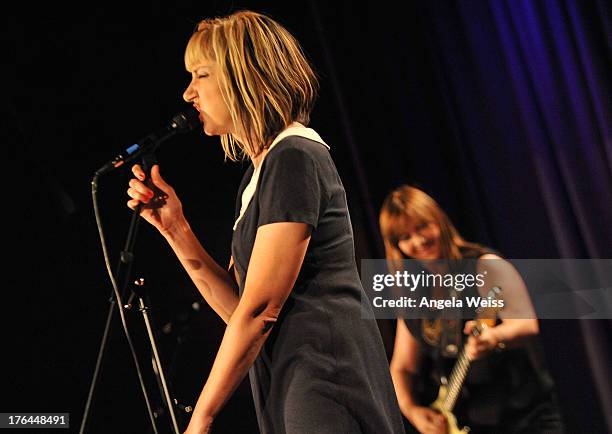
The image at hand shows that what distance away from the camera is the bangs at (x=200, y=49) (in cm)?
125

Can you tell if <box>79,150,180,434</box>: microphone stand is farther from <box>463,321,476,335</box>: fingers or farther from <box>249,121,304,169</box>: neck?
<box>463,321,476,335</box>: fingers

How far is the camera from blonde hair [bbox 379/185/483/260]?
9.00ft

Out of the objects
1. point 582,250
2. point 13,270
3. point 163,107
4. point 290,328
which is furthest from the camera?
point 163,107

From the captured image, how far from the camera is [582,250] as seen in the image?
2475 mm

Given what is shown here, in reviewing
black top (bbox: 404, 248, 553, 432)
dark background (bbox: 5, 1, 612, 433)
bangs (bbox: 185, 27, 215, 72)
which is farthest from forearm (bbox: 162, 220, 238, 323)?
black top (bbox: 404, 248, 553, 432)

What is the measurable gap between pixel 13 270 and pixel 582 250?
7.24ft

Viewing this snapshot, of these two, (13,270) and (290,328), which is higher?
(13,270)

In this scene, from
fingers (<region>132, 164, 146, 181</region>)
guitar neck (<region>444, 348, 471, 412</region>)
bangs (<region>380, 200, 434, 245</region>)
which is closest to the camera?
fingers (<region>132, 164, 146, 181</region>)

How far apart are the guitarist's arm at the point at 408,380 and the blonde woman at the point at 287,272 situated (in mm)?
1633

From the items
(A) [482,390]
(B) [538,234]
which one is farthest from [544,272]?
(A) [482,390]

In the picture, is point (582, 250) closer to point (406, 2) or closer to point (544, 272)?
point (544, 272)

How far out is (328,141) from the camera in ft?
9.86

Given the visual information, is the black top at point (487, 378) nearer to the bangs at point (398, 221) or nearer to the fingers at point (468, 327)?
the fingers at point (468, 327)

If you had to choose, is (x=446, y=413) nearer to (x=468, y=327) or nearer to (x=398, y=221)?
(x=468, y=327)
